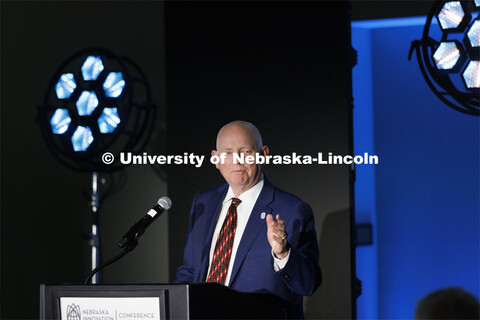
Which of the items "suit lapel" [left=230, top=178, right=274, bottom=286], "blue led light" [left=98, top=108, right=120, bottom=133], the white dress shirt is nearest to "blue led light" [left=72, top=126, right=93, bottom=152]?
"blue led light" [left=98, top=108, right=120, bottom=133]

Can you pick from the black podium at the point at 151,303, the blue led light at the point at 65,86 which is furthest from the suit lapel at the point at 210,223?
the blue led light at the point at 65,86

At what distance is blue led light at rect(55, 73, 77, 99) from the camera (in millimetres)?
4520

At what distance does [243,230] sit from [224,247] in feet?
0.39

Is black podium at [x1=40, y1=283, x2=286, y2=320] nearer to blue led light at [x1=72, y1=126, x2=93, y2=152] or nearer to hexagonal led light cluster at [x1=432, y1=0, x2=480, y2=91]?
hexagonal led light cluster at [x1=432, y1=0, x2=480, y2=91]

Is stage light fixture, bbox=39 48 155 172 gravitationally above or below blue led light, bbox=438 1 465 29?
below

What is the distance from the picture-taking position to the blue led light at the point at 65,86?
4.52 metres

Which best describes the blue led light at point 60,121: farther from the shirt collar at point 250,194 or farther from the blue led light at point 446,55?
the blue led light at point 446,55

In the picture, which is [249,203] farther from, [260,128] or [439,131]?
[439,131]

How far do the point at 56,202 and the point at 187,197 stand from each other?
1416mm

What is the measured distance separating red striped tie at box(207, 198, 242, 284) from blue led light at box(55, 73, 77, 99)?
165 centimetres

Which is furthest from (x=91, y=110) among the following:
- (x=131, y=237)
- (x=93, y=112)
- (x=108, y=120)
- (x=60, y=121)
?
(x=131, y=237)

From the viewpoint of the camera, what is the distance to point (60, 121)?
452 centimetres

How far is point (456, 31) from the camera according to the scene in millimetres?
3748

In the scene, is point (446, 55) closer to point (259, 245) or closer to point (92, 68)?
point (259, 245)
